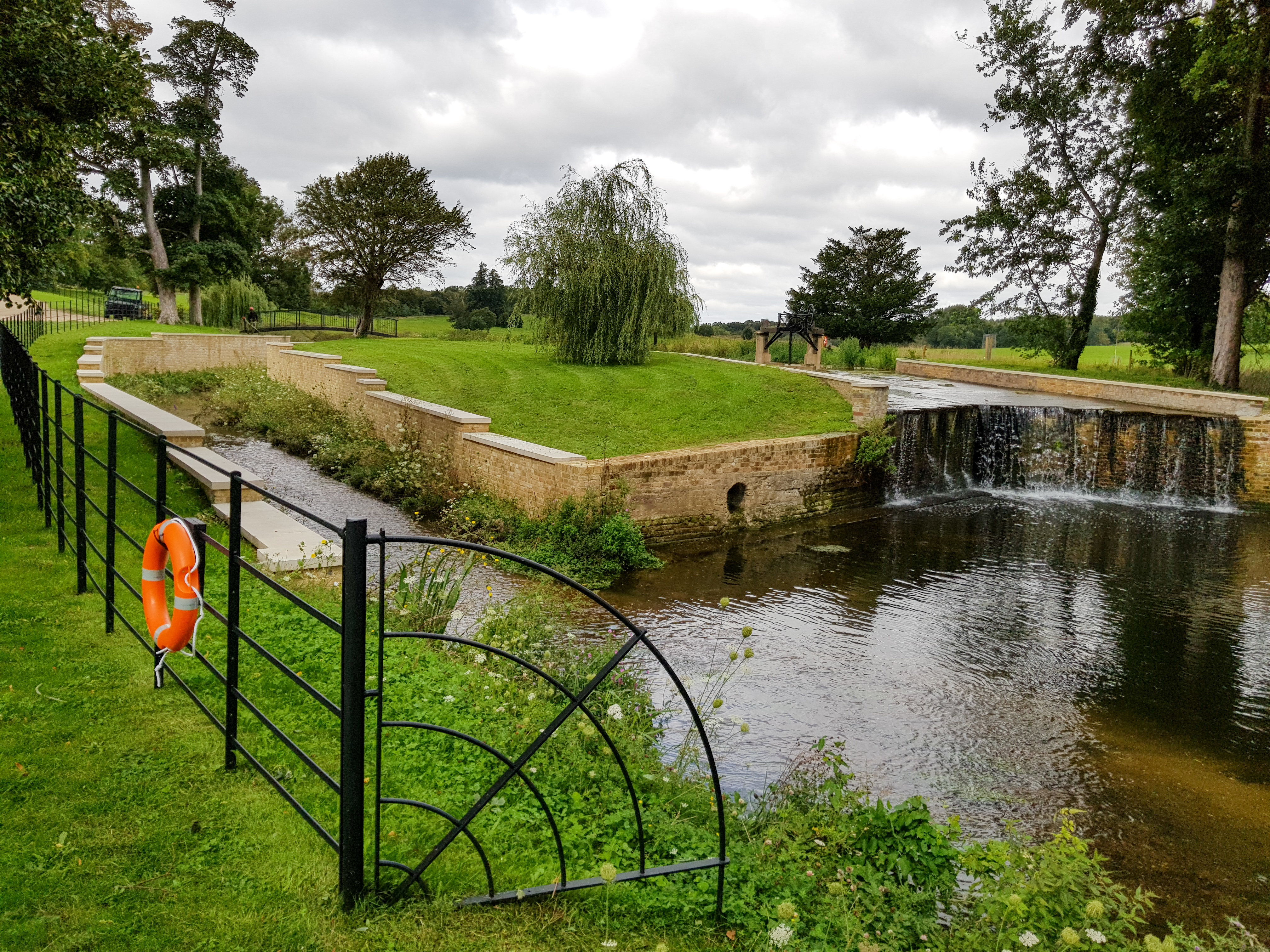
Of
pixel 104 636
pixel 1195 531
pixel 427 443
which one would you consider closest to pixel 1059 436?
pixel 1195 531

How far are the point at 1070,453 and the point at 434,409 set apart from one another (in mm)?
12395

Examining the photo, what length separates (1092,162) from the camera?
80.6 feet

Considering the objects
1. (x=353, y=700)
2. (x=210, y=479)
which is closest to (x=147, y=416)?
(x=210, y=479)

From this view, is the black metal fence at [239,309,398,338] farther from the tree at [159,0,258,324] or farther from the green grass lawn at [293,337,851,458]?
the green grass lawn at [293,337,851,458]

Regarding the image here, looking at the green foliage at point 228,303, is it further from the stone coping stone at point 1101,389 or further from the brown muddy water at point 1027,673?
the brown muddy water at point 1027,673

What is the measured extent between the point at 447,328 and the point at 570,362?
31130 millimetres

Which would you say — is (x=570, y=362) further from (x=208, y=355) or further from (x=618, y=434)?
(x=208, y=355)

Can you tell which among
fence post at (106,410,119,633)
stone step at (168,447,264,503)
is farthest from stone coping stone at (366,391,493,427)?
fence post at (106,410,119,633)

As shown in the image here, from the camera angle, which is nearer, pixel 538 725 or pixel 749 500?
A: pixel 538 725

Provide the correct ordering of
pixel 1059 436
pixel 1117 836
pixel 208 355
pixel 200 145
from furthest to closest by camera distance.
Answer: pixel 200 145
pixel 208 355
pixel 1059 436
pixel 1117 836

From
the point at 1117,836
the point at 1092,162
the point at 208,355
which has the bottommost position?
the point at 1117,836

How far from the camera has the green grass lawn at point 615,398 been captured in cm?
1315

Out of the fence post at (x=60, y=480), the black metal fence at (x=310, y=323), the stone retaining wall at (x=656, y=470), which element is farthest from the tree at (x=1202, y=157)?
the black metal fence at (x=310, y=323)

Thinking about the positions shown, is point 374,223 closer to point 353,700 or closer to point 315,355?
point 315,355
